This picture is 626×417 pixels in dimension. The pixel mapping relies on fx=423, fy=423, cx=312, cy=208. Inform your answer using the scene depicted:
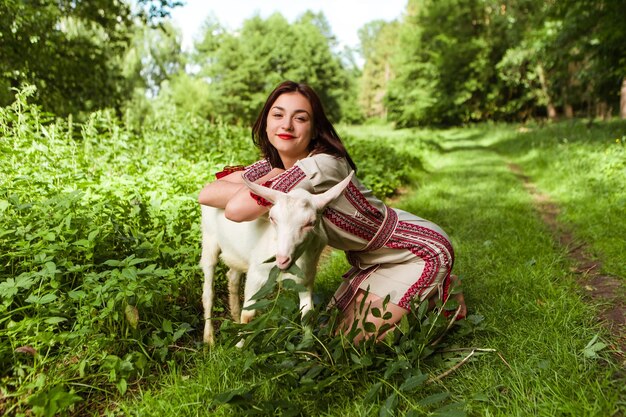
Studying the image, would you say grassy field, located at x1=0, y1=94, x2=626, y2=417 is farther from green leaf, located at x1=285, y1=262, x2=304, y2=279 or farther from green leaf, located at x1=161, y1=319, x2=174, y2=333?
green leaf, located at x1=285, y1=262, x2=304, y2=279

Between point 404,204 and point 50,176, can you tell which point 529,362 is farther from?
point 404,204

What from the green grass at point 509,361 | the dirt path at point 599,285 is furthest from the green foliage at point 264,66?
the green grass at point 509,361

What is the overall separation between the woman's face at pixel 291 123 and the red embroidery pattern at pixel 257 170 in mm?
257

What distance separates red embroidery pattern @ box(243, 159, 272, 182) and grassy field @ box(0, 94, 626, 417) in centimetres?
75

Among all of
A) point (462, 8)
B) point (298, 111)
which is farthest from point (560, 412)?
point (462, 8)

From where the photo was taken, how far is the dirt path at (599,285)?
271 centimetres

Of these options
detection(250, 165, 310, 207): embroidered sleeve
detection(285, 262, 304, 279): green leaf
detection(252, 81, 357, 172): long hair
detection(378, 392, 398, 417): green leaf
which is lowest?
detection(378, 392, 398, 417): green leaf

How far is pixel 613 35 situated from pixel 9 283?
1185 centimetres

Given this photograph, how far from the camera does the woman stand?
2.31 metres

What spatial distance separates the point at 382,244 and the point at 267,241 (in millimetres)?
695

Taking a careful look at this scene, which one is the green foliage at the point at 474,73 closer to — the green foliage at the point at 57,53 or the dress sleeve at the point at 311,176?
the green foliage at the point at 57,53

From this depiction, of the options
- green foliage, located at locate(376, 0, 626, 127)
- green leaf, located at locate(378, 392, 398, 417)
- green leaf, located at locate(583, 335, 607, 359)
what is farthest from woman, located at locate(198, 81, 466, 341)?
green foliage, located at locate(376, 0, 626, 127)

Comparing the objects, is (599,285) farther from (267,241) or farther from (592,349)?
(267,241)

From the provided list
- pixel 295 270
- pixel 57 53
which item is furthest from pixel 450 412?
pixel 57 53
